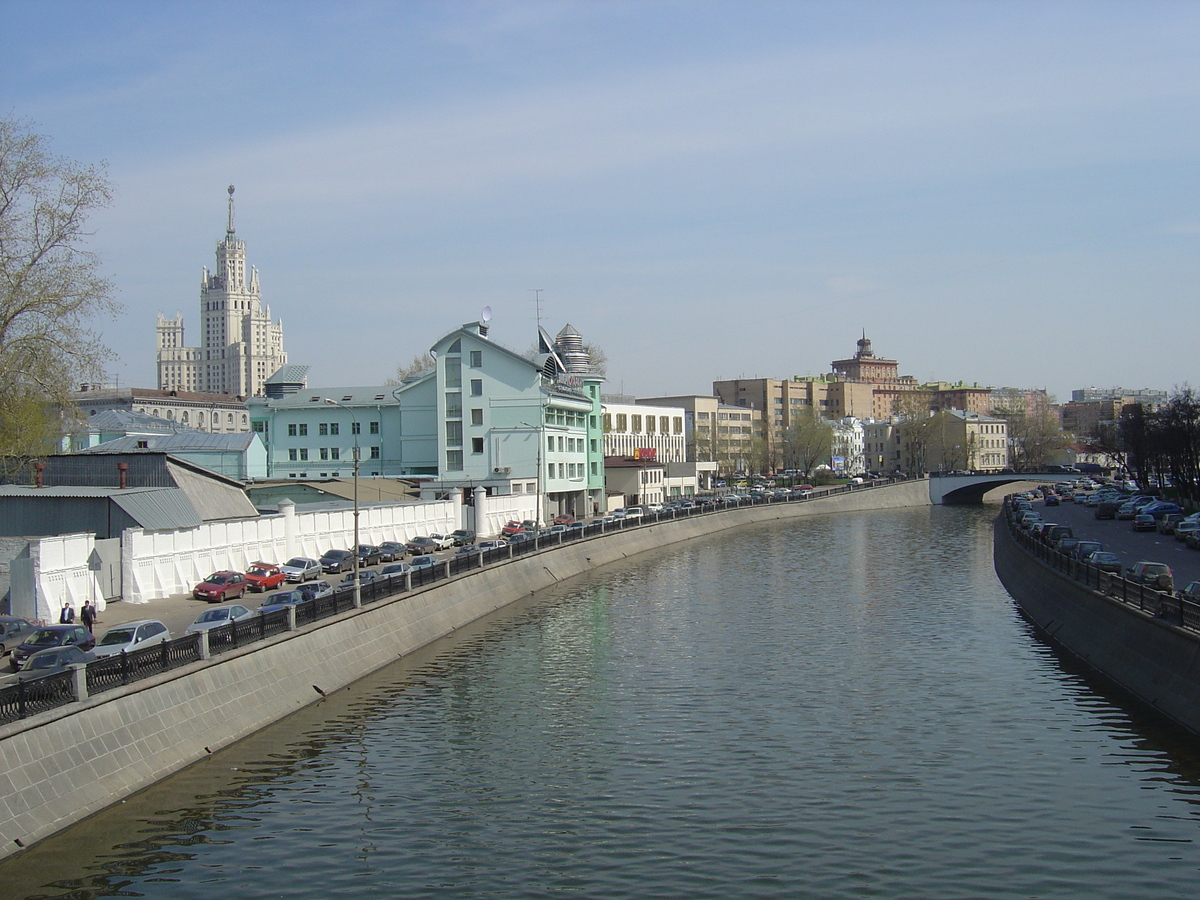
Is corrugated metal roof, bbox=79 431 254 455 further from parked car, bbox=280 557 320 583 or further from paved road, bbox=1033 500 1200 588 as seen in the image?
paved road, bbox=1033 500 1200 588

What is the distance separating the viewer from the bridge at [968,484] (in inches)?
5630

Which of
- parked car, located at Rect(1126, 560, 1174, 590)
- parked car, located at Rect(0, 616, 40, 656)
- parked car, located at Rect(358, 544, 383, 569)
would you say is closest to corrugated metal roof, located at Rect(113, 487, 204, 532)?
parked car, located at Rect(358, 544, 383, 569)

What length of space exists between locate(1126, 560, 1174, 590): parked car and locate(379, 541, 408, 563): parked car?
37643 millimetres

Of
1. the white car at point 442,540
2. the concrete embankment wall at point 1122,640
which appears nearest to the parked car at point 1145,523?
the concrete embankment wall at point 1122,640

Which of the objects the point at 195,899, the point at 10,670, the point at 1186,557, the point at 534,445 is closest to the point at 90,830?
the point at 195,899

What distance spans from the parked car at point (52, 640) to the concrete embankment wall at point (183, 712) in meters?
4.75

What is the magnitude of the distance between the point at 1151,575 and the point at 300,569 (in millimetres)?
35641

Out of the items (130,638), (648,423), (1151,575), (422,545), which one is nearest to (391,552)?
(422,545)

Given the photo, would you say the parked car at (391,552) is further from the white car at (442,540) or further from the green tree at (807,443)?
the green tree at (807,443)

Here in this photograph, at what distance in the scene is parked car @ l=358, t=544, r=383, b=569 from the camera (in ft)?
190

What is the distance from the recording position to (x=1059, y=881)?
18.1m

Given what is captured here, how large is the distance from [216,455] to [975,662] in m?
68.7

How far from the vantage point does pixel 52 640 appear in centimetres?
3011

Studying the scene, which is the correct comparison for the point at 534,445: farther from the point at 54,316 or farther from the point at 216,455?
the point at 54,316
